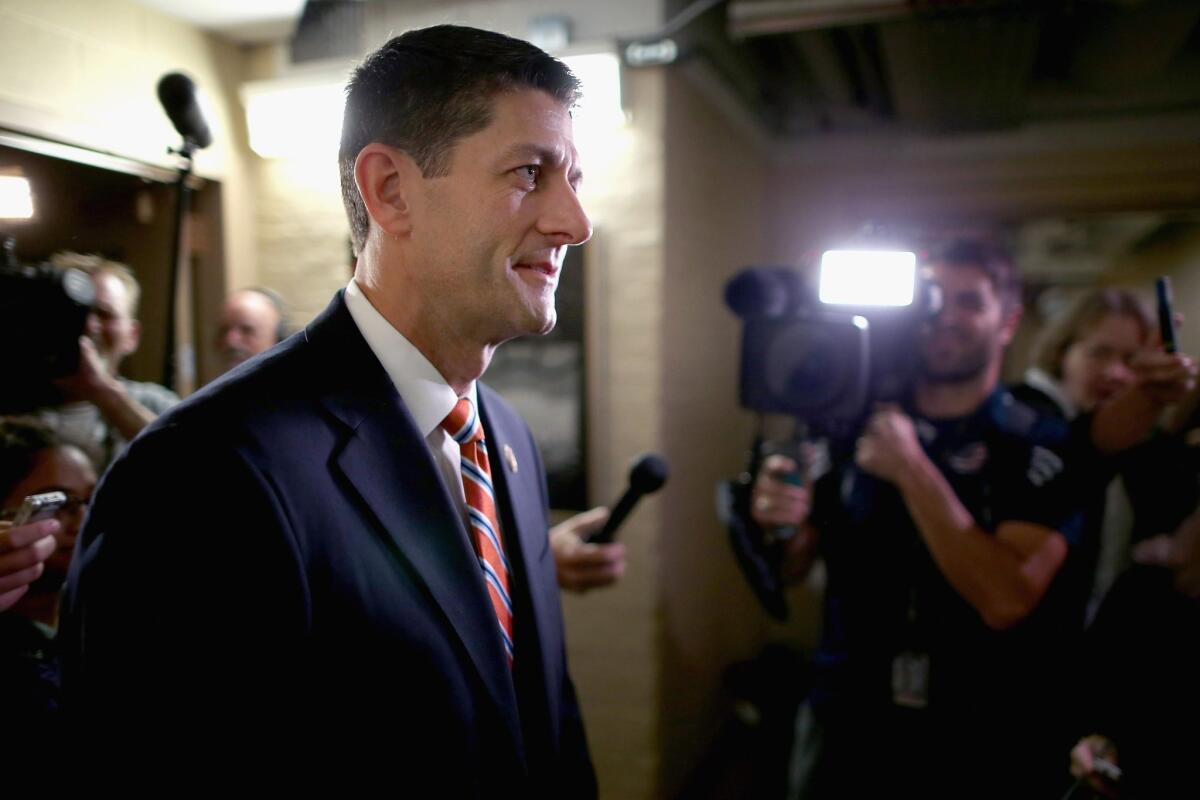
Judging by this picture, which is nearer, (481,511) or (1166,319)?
(481,511)

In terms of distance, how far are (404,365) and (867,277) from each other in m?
0.95

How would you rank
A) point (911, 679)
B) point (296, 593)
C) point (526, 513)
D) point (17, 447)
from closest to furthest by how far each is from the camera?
point (296, 593) < point (17, 447) < point (526, 513) < point (911, 679)

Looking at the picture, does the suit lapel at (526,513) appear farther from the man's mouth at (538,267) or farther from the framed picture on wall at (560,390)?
the framed picture on wall at (560,390)

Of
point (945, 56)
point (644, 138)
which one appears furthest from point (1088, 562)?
point (945, 56)

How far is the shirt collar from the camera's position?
0.91 meters

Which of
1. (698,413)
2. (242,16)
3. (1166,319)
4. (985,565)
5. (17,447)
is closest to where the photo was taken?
(17,447)

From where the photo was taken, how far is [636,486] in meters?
1.29

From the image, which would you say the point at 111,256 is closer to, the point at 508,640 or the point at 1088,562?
the point at 508,640

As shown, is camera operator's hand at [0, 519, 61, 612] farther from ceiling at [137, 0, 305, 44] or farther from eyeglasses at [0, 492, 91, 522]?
ceiling at [137, 0, 305, 44]

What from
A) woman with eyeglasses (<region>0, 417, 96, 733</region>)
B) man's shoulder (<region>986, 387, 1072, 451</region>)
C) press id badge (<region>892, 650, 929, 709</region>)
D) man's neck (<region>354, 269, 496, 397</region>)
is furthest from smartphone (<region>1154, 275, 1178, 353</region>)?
woman with eyeglasses (<region>0, 417, 96, 733</region>)

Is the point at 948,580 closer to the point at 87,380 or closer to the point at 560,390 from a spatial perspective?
the point at 560,390

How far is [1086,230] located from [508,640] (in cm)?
355

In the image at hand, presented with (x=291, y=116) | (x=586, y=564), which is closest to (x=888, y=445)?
(x=586, y=564)

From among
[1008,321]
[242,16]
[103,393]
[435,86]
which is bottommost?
[103,393]
